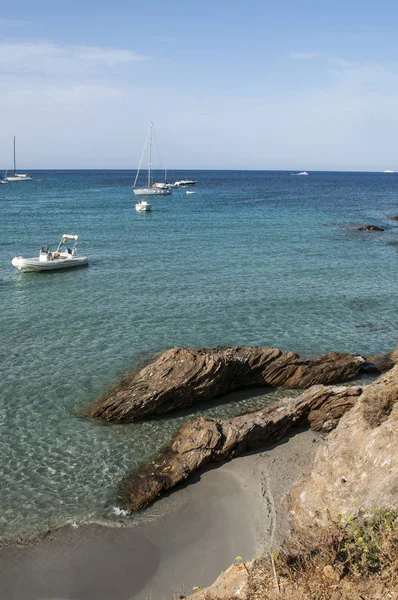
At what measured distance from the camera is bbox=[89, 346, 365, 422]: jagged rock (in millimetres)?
18906

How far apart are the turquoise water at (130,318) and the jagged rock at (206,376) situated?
0.71 meters

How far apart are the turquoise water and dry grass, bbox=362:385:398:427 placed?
6.63m

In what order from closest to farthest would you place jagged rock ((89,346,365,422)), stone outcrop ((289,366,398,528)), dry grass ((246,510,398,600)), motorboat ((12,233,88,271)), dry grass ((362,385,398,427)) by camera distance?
1. dry grass ((246,510,398,600))
2. stone outcrop ((289,366,398,528))
3. dry grass ((362,385,398,427))
4. jagged rock ((89,346,365,422))
5. motorboat ((12,233,88,271))

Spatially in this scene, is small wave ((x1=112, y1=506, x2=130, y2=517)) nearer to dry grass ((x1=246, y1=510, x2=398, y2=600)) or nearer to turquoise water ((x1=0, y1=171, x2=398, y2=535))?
turquoise water ((x1=0, y1=171, x2=398, y2=535))

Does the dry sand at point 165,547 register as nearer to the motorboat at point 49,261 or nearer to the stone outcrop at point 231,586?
the stone outcrop at point 231,586

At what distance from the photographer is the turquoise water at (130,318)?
1617cm

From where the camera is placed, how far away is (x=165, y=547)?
42.8ft

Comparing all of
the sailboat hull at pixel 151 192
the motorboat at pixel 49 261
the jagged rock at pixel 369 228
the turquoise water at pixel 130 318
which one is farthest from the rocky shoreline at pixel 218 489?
the sailboat hull at pixel 151 192

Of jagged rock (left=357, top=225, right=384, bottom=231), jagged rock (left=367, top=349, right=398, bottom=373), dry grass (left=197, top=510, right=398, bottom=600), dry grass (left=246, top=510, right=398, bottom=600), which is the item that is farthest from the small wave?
jagged rock (left=357, top=225, right=384, bottom=231)

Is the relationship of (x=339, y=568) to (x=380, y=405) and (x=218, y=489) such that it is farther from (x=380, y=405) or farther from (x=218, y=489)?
(x=218, y=489)

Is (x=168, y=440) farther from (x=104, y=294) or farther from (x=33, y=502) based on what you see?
(x=104, y=294)

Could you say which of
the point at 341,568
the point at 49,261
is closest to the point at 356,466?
the point at 341,568

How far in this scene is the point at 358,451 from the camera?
12.8 m

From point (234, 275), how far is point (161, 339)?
1475 centimetres
